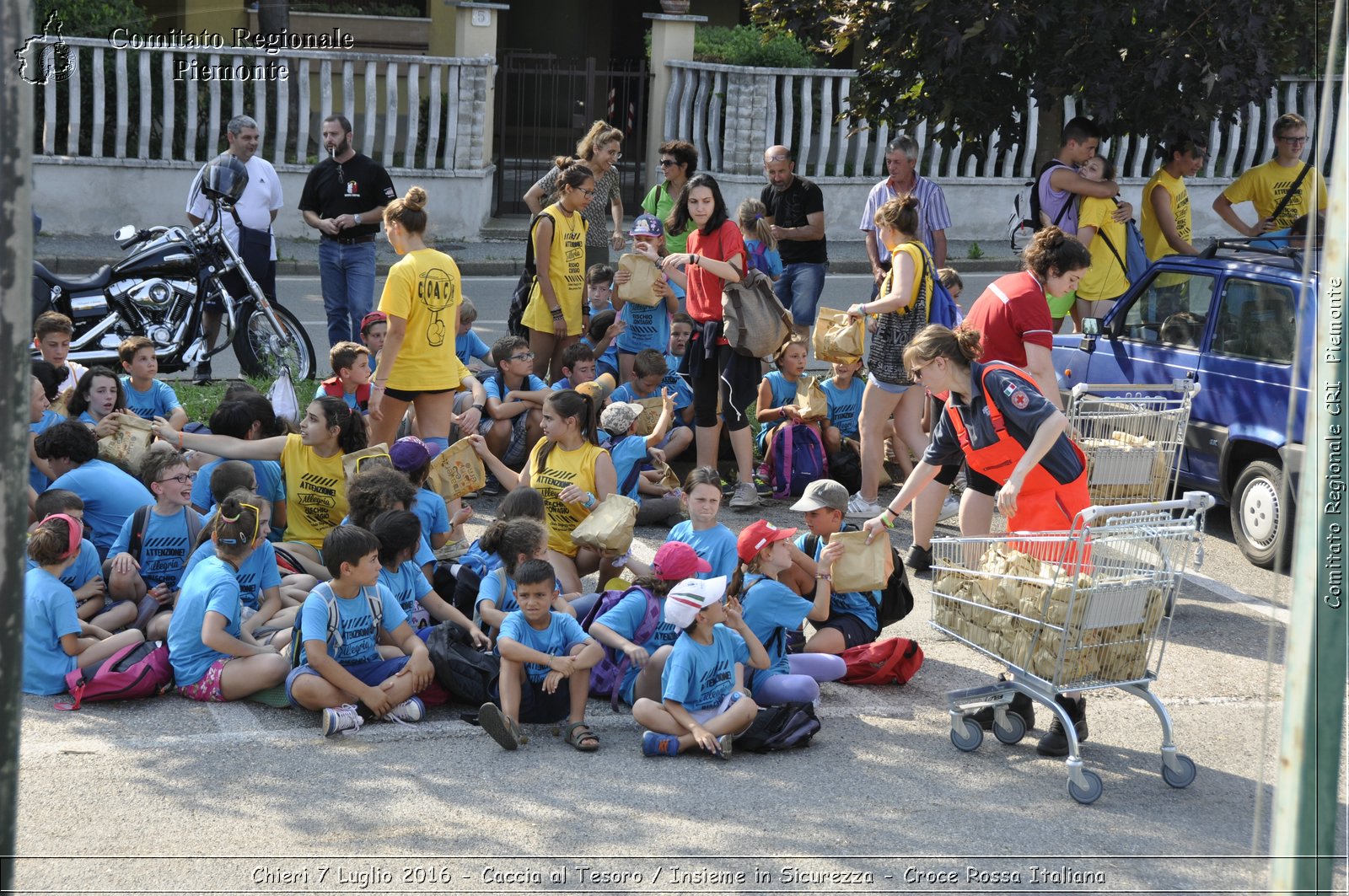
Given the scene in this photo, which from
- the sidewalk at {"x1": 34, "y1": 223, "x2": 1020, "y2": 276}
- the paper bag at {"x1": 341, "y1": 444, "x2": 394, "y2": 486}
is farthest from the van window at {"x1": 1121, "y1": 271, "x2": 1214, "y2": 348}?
the sidewalk at {"x1": 34, "y1": 223, "x2": 1020, "y2": 276}

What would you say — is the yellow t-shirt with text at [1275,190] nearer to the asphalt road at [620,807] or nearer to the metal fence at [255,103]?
the asphalt road at [620,807]

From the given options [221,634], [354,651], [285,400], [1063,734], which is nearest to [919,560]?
[1063,734]

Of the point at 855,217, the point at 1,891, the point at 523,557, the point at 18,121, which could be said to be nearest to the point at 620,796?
the point at 523,557

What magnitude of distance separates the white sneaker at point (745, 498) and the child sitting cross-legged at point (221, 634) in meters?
3.89

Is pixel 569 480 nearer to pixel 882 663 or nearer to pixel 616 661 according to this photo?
pixel 616 661

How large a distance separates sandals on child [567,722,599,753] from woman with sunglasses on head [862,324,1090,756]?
5.36ft

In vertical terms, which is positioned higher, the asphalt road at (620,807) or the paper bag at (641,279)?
the paper bag at (641,279)

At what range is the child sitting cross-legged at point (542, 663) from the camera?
21.3 feet

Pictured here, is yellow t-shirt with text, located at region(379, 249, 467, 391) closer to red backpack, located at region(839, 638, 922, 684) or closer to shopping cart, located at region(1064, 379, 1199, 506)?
red backpack, located at region(839, 638, 922, 684)

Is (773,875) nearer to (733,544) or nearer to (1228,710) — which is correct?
(733,544)

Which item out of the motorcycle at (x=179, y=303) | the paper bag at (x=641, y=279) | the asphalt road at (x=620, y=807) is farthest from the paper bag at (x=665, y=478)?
the motorcycle at (x=179, y=303)

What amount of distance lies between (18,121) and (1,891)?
1.79m

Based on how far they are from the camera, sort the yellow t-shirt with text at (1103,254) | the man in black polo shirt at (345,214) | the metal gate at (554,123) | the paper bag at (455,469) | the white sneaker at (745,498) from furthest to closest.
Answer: the metal gate at (554,123), the man in black polo shirt at (345,214), the yellow t-shirt with text at (1103,254), the white sneaker at (745,498), the paper bag at (455,469)

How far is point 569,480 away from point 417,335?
154cm
